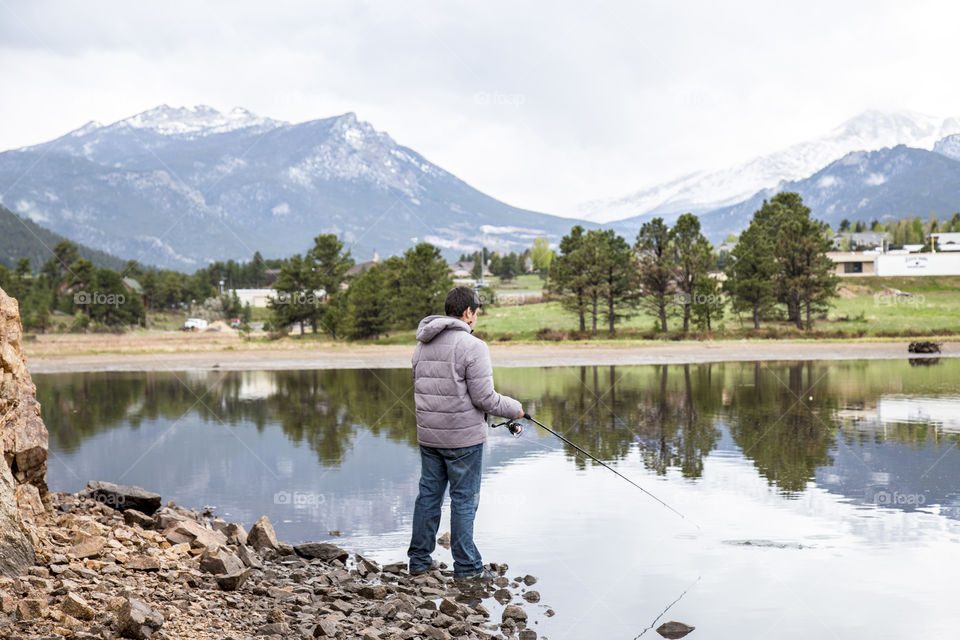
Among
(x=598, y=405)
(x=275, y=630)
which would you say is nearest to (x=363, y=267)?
(x=598, y=405)

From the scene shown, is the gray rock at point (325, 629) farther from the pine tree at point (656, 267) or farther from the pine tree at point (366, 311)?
the pine tree at point (656, 267)

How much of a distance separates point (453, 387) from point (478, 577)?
147 cm

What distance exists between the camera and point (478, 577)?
7160 millimetres

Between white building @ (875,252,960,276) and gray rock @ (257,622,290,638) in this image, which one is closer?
gray rock @ (257,622,290,638)

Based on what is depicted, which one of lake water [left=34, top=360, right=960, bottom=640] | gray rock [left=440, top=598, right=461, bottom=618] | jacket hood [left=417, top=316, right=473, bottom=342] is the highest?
jacket hood [left=417, top=316, right=473, bottom=342]

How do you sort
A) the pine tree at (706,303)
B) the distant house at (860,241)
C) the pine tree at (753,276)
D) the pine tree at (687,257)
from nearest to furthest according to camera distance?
the pine tree at (706,303)
the pine tree at (687,257)
the pine tree at (753,276)
the distant house at (860,241)

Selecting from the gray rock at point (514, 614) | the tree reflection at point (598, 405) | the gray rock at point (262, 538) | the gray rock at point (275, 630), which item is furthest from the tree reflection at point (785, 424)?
the gray rock at point (275, 630)

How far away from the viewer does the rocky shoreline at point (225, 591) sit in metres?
5.27

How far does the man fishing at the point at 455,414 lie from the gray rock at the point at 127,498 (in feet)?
10.1

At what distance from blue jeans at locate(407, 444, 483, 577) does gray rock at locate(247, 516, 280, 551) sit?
122 centimetres

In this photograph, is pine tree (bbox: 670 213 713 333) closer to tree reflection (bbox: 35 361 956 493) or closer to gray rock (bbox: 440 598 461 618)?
tree reflection (bbox: 35 361 956 493)

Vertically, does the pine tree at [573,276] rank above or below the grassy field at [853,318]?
above

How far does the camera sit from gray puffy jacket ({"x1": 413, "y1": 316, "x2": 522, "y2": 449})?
7281 millimetres

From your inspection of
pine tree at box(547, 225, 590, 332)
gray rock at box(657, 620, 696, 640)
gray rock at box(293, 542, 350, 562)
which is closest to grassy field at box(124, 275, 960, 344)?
pine tree at box(547, 225, 590, 332)
